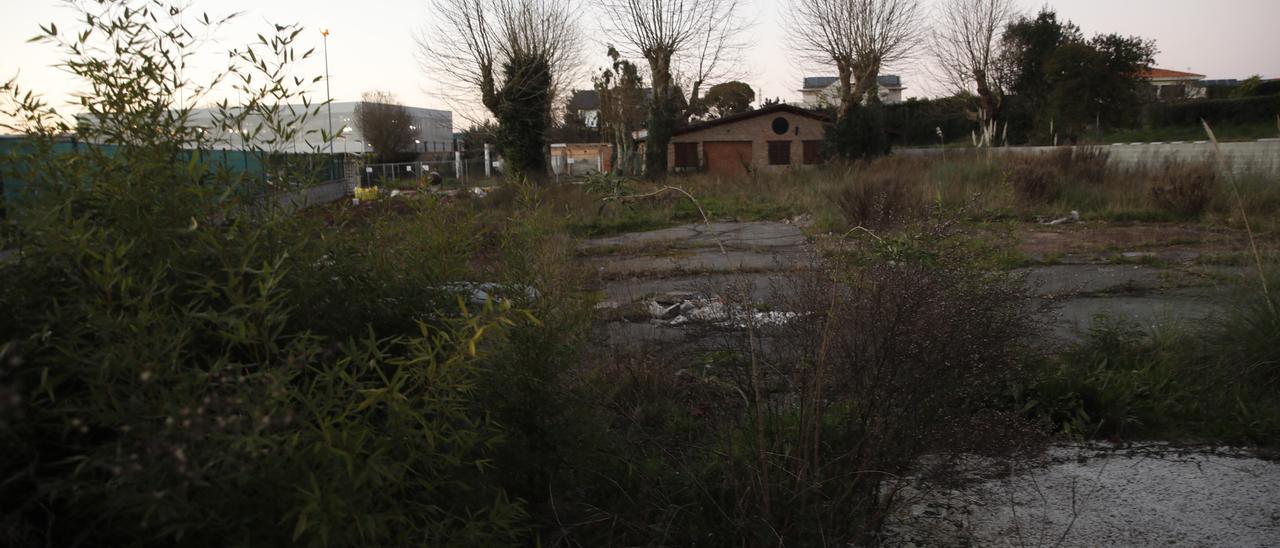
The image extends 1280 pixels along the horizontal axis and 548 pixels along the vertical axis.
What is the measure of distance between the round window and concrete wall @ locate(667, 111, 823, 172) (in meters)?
0.08

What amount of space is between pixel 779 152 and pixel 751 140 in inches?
55.0

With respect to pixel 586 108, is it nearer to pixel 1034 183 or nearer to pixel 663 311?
pixel 1034 183

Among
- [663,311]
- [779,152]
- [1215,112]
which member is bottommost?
[663,311]

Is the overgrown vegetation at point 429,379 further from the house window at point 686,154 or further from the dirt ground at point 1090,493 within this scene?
the house window at point 686,154

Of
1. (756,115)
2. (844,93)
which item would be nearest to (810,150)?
(756,115)

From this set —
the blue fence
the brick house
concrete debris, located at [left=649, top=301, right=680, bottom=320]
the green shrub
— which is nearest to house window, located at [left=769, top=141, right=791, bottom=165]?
the brick house

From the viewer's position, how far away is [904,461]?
253cm

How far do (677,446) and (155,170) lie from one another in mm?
1935

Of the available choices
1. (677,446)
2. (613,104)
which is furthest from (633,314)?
(613,104)

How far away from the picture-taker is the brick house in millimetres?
35688

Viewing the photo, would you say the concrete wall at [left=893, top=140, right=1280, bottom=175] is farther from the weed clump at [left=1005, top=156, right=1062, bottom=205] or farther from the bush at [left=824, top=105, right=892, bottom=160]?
the bush at [left=824, top=105, right=892, bottom=160]

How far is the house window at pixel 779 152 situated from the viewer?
119ft

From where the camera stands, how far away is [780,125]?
36188 mm

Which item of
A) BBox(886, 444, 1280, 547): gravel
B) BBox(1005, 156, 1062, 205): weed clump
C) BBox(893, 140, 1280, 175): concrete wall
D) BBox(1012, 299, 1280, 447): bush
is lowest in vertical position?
BBox(886, 444, 1280, 547): gravel
